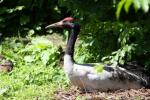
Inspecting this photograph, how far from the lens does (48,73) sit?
7.74 metres

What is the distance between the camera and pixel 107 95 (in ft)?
22.2

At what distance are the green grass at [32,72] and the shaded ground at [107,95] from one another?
0.20 m

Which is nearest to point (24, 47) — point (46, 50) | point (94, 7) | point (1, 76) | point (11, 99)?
point (46, 50)

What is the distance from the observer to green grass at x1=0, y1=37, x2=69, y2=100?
7004mm

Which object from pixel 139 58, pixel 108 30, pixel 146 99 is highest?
pixel 108 30

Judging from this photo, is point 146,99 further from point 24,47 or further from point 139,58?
point 24,47

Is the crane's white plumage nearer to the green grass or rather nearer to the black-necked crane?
the black-necked crane

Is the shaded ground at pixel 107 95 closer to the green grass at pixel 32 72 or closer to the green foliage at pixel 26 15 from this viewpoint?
the green grass at pixel 32 72

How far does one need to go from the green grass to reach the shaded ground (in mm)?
203

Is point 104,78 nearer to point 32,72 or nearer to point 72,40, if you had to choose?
point 72,40

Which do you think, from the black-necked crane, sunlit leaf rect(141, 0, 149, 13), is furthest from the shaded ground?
sunlit leaf rect(141, 0, 149, 13)

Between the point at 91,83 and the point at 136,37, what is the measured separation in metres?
1.01

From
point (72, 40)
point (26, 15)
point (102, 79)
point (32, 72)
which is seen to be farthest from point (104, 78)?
point (26, 15)

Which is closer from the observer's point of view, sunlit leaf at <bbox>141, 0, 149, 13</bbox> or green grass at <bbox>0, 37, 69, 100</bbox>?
sunlit leaf at <bbox>141, 0, 149, 13</bbox>
